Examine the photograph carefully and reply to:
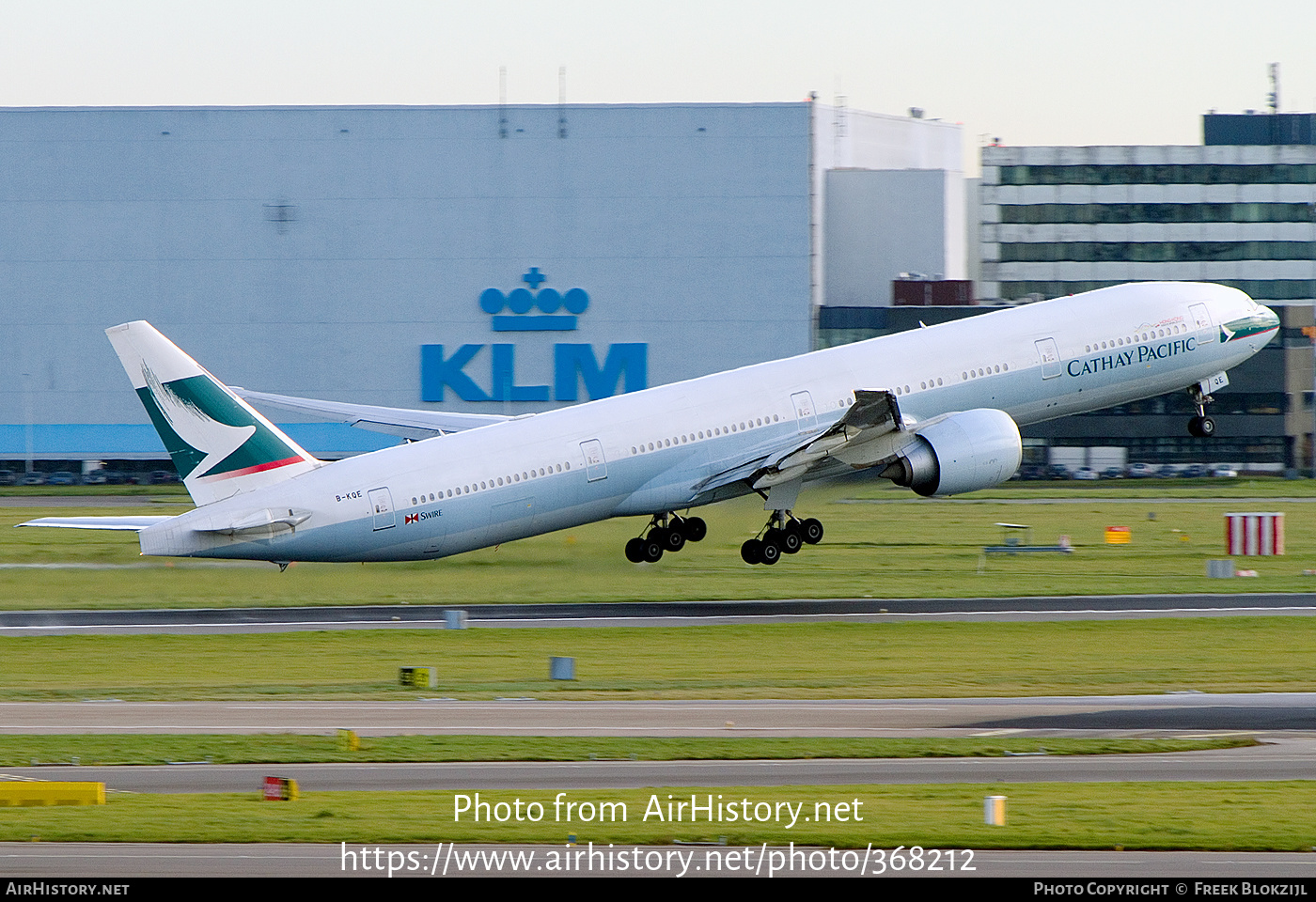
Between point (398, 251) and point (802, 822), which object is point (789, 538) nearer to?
point (802, 822)

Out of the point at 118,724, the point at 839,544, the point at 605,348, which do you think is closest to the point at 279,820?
the point at 118,724

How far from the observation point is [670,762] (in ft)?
93.1

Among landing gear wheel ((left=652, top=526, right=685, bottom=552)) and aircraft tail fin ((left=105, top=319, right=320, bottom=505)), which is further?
landing gear wheel ((left=652, top=526, right=685, bottom=552))

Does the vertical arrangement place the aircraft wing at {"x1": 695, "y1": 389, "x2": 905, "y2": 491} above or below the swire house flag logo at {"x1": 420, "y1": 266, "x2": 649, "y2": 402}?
below

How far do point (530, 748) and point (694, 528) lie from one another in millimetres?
19539

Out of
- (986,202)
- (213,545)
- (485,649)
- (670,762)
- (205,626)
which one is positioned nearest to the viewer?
(670,762)

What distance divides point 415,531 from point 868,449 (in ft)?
43.9

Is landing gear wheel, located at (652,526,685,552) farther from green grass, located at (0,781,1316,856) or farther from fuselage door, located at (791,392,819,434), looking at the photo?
green grass, located at (0,781,1316,856)

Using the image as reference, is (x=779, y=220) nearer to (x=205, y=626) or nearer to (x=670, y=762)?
(x=205, y=626)

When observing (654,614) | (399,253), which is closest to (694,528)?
(654,614)

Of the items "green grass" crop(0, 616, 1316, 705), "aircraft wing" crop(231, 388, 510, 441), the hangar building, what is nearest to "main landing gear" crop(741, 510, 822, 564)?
"green grass" crop(0, 616, 1316, 705)

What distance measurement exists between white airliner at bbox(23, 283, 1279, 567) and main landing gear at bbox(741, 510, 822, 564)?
0.06 metres

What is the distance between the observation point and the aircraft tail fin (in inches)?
1485

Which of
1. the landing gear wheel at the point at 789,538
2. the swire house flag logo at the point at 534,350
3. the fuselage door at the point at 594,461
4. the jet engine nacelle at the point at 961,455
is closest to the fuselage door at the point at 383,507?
the fuselage door at the point at 594,461
